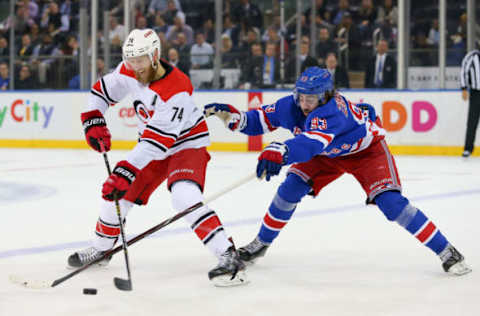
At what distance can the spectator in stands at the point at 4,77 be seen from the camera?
10703 millimetres

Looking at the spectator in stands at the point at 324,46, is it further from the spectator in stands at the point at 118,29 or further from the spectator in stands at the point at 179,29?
the spectator in stands at the point at 118,29

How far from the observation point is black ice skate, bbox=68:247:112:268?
128 inches

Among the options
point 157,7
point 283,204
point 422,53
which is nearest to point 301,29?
point 422,53

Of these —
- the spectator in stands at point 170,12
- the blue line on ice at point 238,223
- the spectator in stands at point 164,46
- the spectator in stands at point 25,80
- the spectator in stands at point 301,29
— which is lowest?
the blue line on ice at point 238,223

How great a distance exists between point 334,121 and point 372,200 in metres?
0.40

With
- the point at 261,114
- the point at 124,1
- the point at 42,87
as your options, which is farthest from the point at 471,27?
the point at 261,114

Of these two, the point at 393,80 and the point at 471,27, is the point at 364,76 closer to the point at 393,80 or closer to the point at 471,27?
the point at 393,80

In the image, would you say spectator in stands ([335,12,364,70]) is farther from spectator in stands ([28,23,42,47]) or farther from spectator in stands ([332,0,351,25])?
spectator in stands ([28,23,42,47])

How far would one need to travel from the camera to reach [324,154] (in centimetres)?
324

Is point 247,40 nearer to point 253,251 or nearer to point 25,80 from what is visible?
point 25,80

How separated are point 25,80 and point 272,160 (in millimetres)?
8320

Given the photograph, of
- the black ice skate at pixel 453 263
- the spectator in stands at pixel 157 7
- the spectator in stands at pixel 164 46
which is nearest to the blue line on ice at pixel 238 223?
the black ice skate at pixel 453 263

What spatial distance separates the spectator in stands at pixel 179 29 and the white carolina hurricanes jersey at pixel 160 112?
7063 mm

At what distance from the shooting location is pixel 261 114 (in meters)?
3.35
